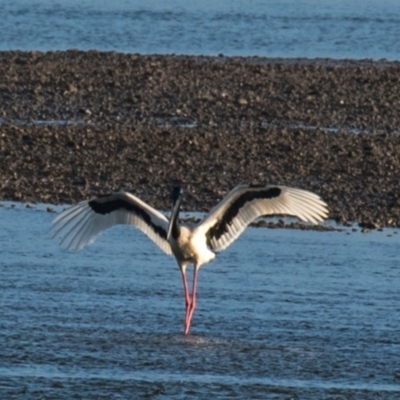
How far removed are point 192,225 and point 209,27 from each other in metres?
22.2

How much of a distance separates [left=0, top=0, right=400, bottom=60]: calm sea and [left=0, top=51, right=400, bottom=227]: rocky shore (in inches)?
145

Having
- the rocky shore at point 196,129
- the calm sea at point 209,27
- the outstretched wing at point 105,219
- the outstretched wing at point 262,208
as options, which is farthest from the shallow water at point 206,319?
the calm sea at point 209,27

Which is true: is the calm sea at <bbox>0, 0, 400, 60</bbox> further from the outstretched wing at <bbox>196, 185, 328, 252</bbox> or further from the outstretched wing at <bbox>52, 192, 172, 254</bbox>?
the outstretched wing at <bbox>196, 185, 328, 252</bbox>

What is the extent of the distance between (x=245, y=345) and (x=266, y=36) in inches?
842

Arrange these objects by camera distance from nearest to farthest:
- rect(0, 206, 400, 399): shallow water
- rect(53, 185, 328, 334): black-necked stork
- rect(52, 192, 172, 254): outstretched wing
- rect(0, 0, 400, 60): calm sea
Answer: rect(0, 206, 400, 399): shallow water → rect(53, 185, 328, 334): black-necked stork → rect(52, 192, 172, 254): outstretched wing → rect(0, 0, 400, 60): calm sea

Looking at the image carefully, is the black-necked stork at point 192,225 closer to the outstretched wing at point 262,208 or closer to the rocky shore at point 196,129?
the outstretched wing at point 262,208

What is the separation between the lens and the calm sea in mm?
27641

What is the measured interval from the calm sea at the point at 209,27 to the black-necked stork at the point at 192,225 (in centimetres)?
1538

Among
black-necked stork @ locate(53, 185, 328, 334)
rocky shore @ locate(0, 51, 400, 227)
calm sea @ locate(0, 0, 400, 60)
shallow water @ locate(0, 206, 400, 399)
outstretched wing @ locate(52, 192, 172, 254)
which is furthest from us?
calm sea @ locate(0, 0, 400, 60)

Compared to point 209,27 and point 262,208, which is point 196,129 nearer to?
point 262,208

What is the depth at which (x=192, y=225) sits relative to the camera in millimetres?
10766

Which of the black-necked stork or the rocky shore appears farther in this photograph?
the rocky shore

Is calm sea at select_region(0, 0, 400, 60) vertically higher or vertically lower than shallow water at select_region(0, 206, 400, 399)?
higher

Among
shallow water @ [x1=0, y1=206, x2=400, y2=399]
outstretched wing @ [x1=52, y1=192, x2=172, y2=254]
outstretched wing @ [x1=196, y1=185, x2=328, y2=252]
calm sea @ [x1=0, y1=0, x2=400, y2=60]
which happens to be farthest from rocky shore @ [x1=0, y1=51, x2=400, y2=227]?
calm sea @ [x1=0, y1=0, x2=400, y2=60]
